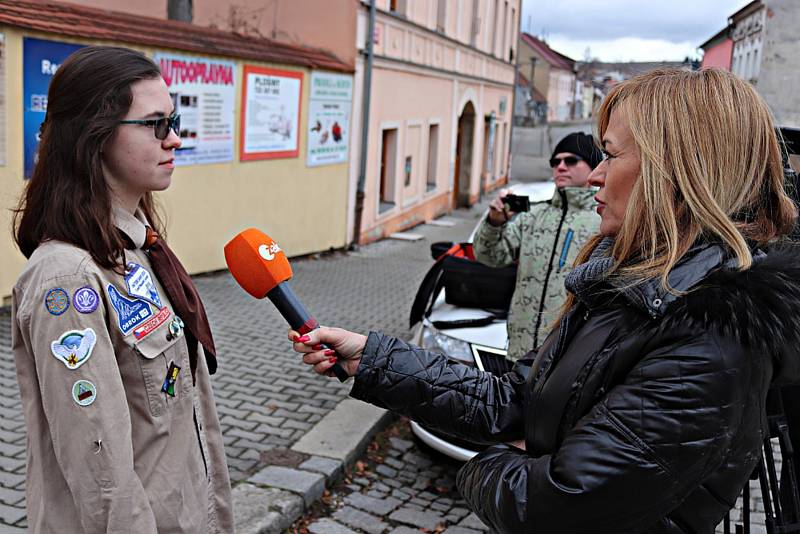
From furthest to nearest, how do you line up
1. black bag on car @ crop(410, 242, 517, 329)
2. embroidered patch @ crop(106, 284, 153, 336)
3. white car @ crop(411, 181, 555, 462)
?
black bag on car @ crop(410, 242, 517, 329), white car @ crop(411, 181, 555, 462), embroidered patch @ crop(106, 284, 153, 336)

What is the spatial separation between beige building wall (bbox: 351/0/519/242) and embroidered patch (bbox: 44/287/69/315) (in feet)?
39.6

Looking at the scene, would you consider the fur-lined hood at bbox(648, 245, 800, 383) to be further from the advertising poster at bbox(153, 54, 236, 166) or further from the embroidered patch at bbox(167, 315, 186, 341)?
the advertising poster at bbox(153, 54, 236, 166)

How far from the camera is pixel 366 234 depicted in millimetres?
14836

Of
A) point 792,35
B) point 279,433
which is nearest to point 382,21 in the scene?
point 792,35

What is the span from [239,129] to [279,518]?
285 inches

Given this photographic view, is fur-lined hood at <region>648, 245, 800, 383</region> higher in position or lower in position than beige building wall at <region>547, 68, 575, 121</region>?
lower

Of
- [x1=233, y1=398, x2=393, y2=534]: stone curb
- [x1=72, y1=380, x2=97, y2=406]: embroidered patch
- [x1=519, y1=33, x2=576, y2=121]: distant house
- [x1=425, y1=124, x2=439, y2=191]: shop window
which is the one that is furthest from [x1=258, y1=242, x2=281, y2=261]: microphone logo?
[x1=519, y1=33, x2=576, y2=121]: distant house

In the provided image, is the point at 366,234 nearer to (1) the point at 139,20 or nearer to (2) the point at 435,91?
(2) the point at 435,91

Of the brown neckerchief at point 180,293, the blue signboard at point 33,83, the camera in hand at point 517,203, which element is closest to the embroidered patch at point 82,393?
the brown neckerchief at point 180,293

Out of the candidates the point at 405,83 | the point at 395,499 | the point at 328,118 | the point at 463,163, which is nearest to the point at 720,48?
the point at 463,163

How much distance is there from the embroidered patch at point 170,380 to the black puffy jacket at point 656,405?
0.87 m

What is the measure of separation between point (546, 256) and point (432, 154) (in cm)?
1545

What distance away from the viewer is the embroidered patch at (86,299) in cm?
201

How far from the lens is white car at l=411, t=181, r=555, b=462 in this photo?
200 inches
